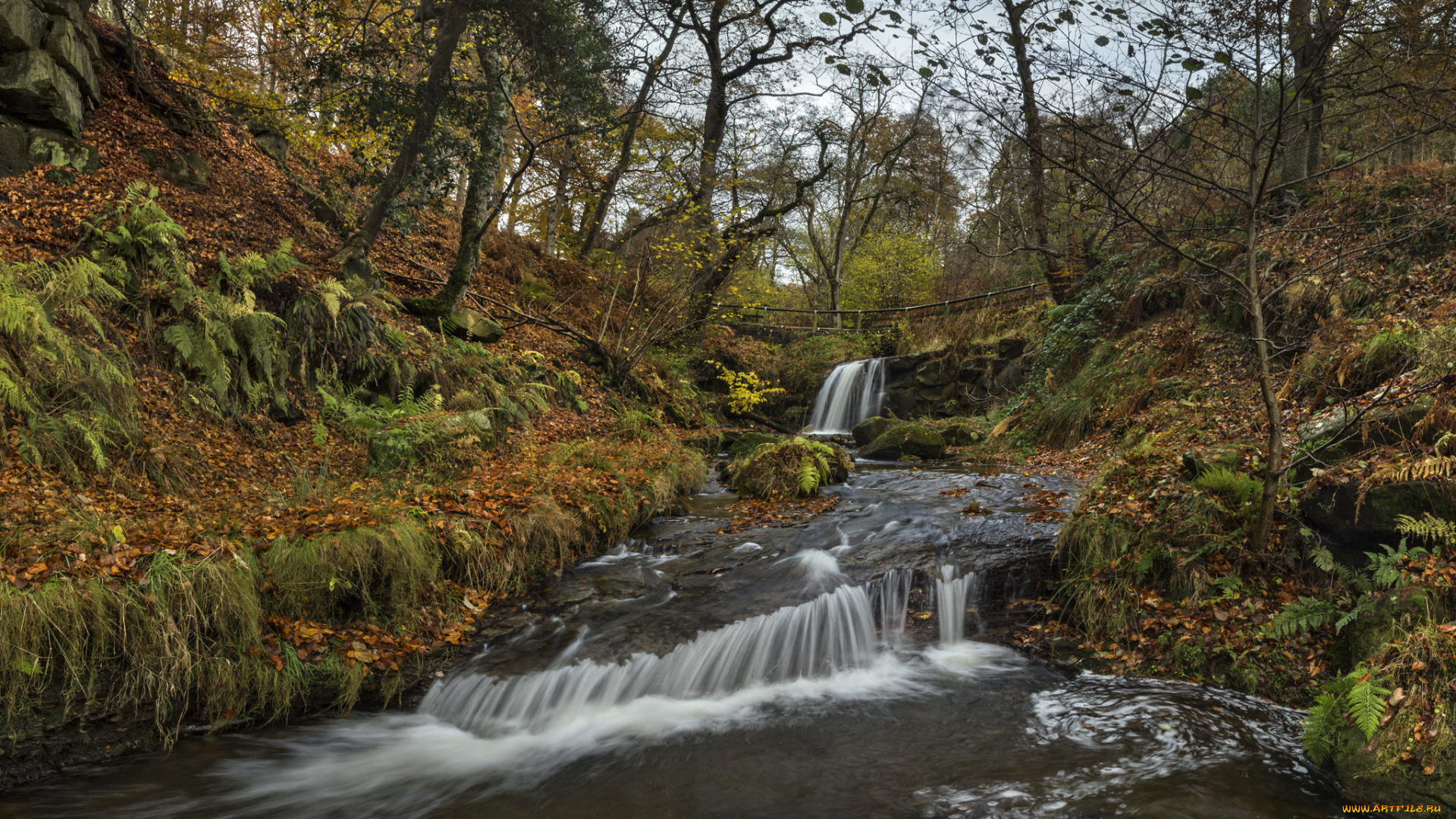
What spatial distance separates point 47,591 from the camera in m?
3.67

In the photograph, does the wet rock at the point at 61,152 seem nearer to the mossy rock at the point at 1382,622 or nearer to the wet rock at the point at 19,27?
the wet rock at the point at 19,27

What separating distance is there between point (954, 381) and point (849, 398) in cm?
257

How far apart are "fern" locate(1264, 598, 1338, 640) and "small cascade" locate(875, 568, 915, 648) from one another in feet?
7.95

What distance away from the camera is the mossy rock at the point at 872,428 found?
1376cm

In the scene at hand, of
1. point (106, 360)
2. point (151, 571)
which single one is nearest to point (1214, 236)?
point (151, 571)

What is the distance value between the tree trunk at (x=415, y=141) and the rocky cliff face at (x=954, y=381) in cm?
1114

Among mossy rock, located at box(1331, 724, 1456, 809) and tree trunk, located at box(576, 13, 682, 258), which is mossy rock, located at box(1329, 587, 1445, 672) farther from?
tree trunk, located at box(576, 13, 682, 258)

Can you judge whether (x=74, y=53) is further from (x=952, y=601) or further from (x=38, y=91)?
(x=952, y=601)

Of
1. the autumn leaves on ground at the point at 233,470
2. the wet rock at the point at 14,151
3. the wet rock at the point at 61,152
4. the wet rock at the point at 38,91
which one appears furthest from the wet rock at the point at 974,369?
the wet rock at the point at 14,151

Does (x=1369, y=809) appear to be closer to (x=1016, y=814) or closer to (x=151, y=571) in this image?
(x=1016, y=814)

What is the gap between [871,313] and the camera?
1953 cm

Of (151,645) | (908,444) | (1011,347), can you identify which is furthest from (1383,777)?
(1011,347)

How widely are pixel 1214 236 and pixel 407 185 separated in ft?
31.2

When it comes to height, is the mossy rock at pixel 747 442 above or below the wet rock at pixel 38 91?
below
